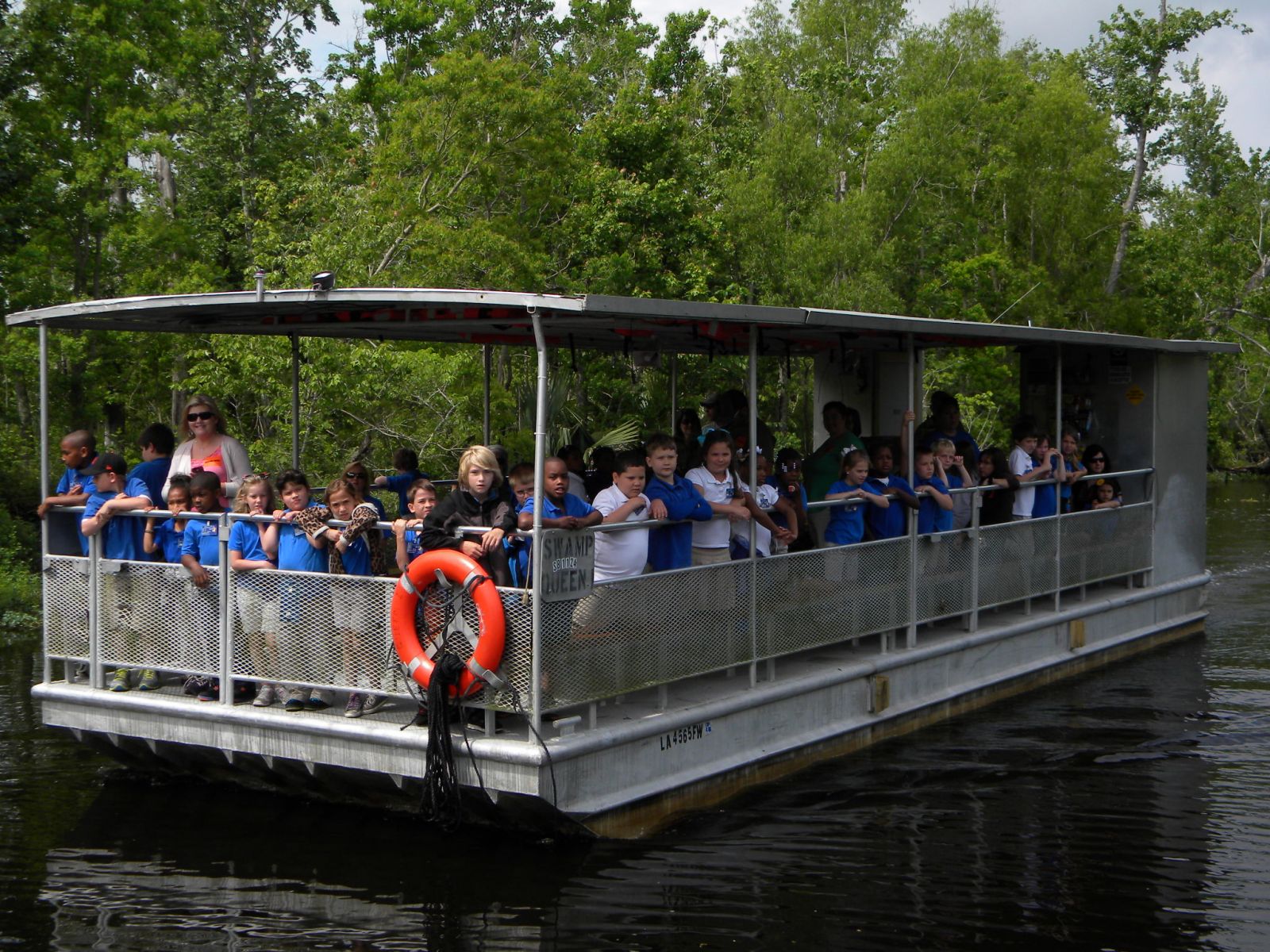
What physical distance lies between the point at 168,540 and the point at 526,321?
281 cm

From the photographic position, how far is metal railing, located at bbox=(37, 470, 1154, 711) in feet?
26.0

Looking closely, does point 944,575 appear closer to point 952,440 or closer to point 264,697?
point 952,440

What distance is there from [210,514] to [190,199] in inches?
980

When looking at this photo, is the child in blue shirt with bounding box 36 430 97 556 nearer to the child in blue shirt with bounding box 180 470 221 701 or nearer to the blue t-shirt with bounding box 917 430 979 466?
the child in blue shirt with bounding box 180 470 221 701

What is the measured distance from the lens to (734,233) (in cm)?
3064

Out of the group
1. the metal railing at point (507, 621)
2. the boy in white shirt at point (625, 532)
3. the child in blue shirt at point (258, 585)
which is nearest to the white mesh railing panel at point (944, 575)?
the metal railing at point (507, 621)

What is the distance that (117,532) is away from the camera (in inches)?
362

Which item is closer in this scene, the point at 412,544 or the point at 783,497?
the point at 412,544

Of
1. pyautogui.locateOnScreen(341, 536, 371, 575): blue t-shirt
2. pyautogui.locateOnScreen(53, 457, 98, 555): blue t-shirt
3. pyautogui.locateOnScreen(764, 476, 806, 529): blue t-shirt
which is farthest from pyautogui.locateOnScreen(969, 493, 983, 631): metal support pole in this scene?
pyautogui.locateOnScreen(53, 457, 98, 555): blue t-shirt

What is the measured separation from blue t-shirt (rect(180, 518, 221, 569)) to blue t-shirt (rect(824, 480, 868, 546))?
4.45 meters

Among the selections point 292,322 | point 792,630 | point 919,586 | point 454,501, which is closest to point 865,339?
point 919,586

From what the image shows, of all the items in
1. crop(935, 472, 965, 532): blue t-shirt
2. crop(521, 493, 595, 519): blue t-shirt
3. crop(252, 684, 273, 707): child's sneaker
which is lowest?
crop(252, 684, 273, 707): child's sneaker

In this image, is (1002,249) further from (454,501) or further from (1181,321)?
(454,501)

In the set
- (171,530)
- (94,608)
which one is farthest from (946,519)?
(94,608)
